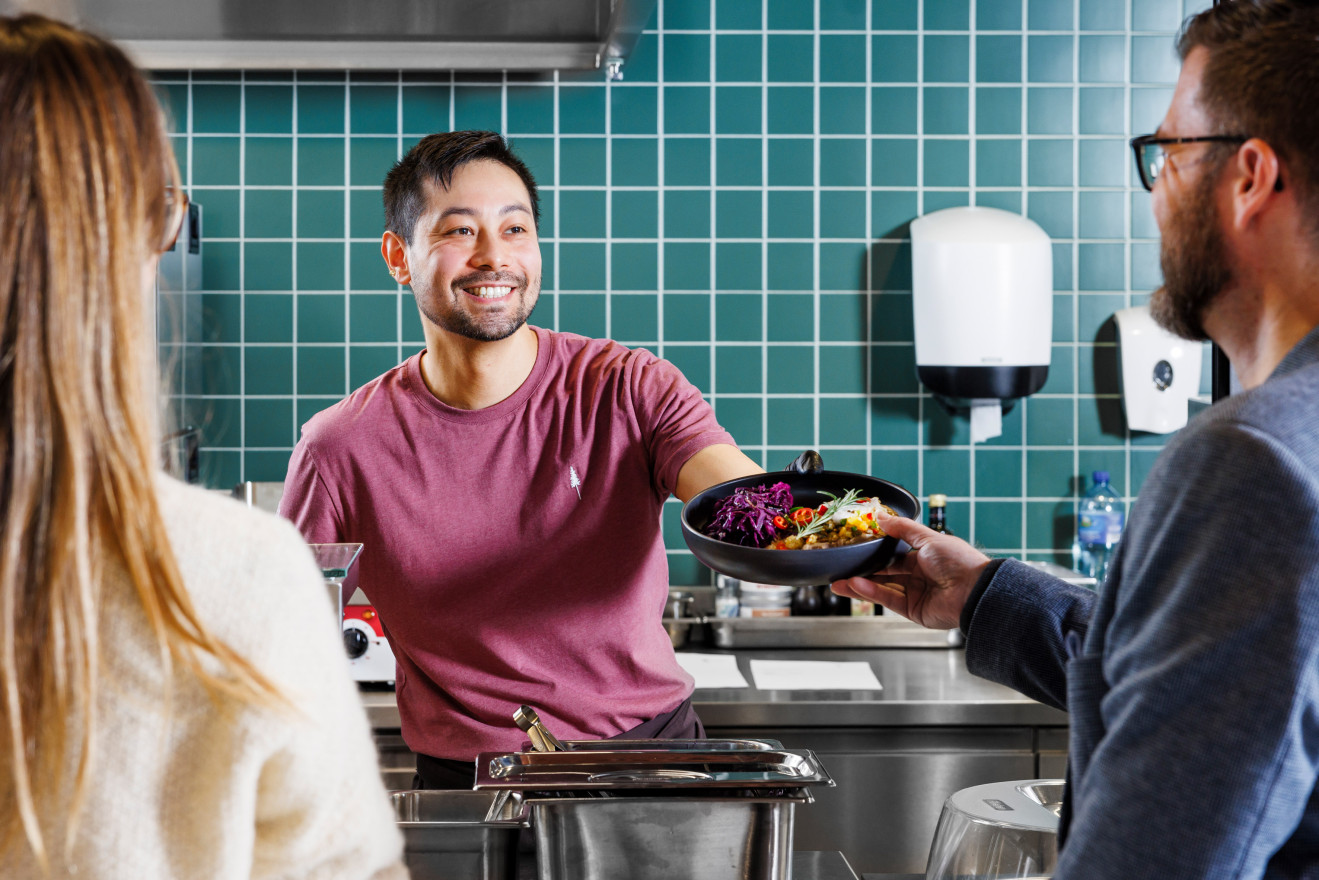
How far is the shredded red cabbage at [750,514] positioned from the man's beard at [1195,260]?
512 mm

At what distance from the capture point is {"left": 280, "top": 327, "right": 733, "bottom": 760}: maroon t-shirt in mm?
1427

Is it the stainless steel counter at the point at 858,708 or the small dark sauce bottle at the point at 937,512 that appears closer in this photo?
the stainless steel counter at the point at 858,708

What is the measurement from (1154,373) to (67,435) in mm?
2505

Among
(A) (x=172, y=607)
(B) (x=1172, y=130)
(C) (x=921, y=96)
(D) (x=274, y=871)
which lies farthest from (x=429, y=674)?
(C) (x=921, y=96)

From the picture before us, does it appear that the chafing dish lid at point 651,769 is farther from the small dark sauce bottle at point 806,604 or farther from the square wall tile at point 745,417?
the square wall tile at point 745,417

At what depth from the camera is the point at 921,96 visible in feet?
8.55

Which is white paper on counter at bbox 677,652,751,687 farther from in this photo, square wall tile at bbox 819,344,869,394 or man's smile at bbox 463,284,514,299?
man's smile at bbox 463,284,514,299

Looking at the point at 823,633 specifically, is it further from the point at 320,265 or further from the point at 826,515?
the point at 320,265

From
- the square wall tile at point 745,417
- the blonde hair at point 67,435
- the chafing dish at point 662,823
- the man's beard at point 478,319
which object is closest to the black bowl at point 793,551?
the chafing dish at point 662,823

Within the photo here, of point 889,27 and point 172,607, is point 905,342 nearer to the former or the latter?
point 889,27

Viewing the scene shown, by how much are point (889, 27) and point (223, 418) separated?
5.88ft

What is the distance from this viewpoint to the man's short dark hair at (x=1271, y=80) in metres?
0.67

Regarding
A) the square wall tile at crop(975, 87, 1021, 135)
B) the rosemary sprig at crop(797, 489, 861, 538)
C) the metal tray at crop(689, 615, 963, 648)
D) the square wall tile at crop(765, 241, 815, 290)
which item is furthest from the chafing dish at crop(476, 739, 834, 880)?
the square wall tile at crop(975, 87, 1021, 135)

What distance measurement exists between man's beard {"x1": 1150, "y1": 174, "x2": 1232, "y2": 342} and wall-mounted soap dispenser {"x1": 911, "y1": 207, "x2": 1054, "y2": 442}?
5.58 ft
